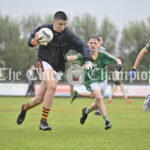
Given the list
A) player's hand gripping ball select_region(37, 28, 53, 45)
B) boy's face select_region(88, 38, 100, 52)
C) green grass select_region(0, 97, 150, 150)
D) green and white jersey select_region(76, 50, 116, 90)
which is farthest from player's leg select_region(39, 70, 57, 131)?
boy's face select_region(88, 38, 100, 52)

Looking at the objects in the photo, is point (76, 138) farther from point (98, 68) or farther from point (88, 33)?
point (88, 33)

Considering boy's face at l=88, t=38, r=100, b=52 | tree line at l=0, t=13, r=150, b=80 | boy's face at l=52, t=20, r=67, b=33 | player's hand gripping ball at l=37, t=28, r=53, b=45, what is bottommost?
tree line at l=0, t=13, r=150, b=80

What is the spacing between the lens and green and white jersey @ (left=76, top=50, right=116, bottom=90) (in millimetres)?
9965

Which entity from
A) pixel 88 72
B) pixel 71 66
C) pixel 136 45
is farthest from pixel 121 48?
pixel 88 72

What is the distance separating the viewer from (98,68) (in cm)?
1020

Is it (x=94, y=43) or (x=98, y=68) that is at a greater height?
(x=94, y=43)

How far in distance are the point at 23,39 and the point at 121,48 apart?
13262 millimetres

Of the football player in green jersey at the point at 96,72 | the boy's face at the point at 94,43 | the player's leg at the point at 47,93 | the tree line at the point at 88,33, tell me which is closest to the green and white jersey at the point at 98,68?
the football player in green jersey at the point at 96,72

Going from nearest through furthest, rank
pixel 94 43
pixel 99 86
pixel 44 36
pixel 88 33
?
pixel 44 36 < pixel 94 43 < pixel 99 86 < pixel 88 33

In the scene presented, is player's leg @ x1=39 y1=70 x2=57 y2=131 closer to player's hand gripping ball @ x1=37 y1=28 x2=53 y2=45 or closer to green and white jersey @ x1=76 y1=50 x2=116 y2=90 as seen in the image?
player's hand gripping ball @ x1=37 y1=28 x2=53 y2=45

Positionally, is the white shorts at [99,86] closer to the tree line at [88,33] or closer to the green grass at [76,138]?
the green grass at [76,138]

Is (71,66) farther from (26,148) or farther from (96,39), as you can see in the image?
(26,148)

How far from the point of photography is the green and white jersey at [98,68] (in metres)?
9.96

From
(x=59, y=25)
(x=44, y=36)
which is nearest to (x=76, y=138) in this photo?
(x=44, y=36)
